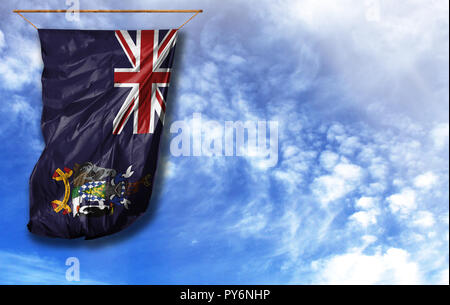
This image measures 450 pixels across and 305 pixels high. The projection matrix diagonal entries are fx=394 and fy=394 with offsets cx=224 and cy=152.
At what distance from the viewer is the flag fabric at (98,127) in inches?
334

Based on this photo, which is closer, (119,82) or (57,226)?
(57,226)

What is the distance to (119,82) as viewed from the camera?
903cm

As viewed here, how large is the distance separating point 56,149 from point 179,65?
133 inches

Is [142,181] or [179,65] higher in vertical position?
[179,65]

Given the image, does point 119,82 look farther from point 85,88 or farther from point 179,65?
point 179,65

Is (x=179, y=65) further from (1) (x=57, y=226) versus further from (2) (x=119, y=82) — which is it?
(1) (x=57, y=226)

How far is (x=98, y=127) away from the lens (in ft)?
29.0

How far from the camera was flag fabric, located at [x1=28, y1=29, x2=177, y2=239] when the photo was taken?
27.8 ft

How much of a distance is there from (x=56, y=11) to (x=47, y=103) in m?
2.13
